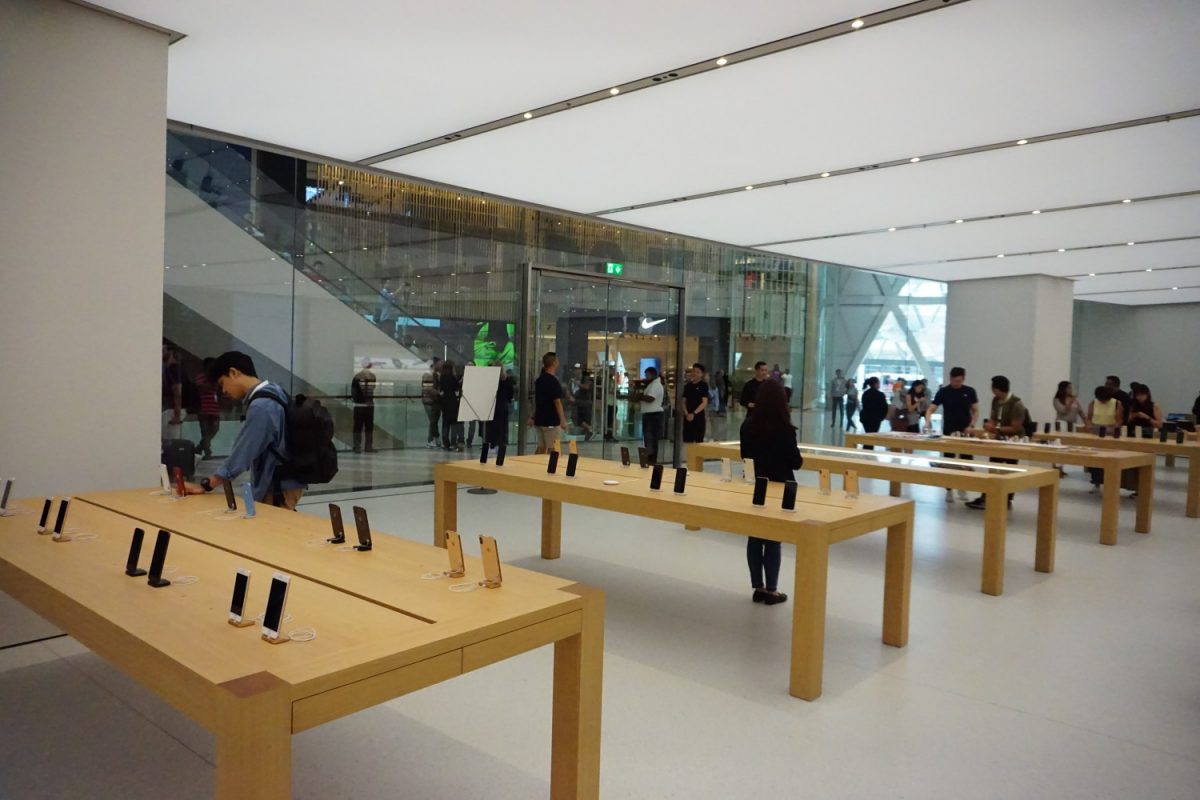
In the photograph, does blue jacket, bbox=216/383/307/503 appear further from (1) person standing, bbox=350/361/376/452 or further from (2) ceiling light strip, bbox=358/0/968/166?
(1) person standing, bbox=350/361/376/452

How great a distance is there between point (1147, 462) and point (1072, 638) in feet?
14.1

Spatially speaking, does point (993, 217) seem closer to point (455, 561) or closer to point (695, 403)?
point (695, 403)

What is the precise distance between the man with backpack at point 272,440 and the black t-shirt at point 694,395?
6292mm

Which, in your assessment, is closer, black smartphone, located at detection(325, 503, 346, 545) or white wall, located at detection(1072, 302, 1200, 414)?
black smartphone, located at detection(325, 503, 346, 545)

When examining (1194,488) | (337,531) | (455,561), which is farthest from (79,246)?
(1194,488)

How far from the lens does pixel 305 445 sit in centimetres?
415

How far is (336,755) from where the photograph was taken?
2951 mm

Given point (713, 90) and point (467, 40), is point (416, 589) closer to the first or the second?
point (467, 40)

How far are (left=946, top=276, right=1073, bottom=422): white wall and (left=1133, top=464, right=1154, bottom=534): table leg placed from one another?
208 inches

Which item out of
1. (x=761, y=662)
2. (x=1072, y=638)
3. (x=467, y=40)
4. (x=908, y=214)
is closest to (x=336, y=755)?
(x=761, y=662)

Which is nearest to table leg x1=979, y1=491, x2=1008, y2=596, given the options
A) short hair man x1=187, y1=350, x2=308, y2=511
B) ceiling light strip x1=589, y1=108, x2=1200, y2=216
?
ceiling light strip x1=589, y1=108, x2=1200, y2=216

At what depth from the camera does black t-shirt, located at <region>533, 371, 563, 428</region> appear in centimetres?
897

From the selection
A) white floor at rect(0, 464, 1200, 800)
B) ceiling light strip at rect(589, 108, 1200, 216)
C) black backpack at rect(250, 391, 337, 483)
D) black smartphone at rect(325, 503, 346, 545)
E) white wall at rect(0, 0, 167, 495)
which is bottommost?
white floor at rect(0, 464, 1200, 800)

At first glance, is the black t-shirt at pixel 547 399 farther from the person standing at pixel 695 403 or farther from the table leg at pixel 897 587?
the table leg at pixel 897 587
